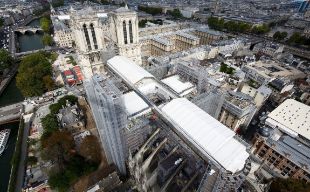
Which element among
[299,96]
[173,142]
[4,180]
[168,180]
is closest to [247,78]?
[299,96]

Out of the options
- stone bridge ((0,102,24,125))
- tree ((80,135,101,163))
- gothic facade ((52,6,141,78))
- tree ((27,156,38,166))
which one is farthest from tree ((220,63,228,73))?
stone bridge ((0,102,24,125))

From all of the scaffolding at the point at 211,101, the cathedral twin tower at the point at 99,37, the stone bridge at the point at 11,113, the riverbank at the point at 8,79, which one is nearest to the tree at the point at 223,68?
the scaffolding at the point at 211,101

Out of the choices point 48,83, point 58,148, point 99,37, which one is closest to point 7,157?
point 58,148

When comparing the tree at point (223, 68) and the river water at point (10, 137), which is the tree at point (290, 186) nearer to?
the tree at point (223, 68)

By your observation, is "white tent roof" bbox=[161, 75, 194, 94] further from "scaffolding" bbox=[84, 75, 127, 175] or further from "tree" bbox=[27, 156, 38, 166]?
"tree" bbox=[27, 156, 38, 166]

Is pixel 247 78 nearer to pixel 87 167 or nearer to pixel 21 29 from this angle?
pixel 87 167

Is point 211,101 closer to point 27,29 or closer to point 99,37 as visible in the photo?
point 99,37
